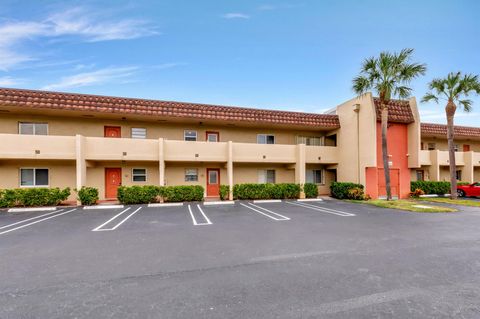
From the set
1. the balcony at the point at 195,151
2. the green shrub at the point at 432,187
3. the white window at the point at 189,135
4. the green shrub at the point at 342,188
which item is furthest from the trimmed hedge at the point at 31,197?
the green shrub at the point at 432,187

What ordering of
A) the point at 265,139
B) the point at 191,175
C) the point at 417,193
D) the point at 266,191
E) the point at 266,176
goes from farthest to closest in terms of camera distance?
the point at 265,139 < the point at 266,176 < the point at 417,193 < the point at 191,175 < the point at 266,191

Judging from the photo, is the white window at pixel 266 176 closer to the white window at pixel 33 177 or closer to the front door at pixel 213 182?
the front door at pixel 213 182

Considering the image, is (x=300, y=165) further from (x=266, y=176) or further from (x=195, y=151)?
(x=195, y=151)

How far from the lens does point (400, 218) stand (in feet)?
34.9

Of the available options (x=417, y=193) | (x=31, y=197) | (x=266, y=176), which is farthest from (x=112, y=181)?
(x=417, y=193)

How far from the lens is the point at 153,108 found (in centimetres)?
1616

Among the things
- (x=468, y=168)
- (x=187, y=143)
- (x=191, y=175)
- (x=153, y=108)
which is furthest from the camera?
(x=468, y=168)

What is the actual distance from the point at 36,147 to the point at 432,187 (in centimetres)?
3003

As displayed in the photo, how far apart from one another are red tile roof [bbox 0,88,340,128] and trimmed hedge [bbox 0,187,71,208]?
4.95 metres

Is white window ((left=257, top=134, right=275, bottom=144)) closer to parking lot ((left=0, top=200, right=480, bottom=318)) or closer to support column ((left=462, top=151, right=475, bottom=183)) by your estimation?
parking lot ((left=0, top=200, right=480, bottom=318))

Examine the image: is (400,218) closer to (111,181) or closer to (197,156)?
(197,156)

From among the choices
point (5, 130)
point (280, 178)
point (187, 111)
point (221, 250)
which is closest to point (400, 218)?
point (221, 250)

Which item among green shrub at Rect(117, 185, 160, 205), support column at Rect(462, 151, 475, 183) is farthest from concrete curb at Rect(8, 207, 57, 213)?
support column at Rect(462, 151, 475, 183)

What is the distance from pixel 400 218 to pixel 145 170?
52.2ft
